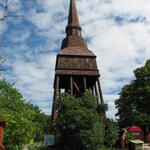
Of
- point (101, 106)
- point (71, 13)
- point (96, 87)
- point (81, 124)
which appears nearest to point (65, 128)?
point (81, 124)

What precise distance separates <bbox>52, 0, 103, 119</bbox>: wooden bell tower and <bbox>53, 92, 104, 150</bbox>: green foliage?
4526mm

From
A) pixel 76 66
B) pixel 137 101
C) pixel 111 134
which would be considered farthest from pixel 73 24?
pixel 111 134

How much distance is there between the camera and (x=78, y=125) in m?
21.2

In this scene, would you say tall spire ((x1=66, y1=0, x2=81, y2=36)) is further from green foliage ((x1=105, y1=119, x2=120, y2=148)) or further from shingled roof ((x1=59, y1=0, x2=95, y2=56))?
green foliage ((x1=105, y1=119, x2=120, y2=148))

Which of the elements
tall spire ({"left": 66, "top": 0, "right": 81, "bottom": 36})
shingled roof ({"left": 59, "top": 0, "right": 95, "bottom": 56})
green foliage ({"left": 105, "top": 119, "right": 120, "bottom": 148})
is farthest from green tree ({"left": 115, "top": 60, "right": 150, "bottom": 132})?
tall spire ({"left": 66, "top": 0, "right": 81, "bottom": 36})

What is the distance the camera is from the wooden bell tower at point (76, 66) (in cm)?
2947

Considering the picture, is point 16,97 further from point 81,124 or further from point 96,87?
point 96,87

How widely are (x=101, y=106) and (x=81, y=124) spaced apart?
4.43 metres

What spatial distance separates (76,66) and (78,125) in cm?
1051

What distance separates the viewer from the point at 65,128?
22.2 meters

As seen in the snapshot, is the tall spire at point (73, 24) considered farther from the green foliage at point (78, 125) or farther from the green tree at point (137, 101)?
the green foliage at point (78, 125)

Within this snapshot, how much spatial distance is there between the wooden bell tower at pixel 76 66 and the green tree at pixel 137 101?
4.91m

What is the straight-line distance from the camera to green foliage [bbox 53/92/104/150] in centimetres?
2073

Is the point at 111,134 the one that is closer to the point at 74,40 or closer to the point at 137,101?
the point at 137,101
